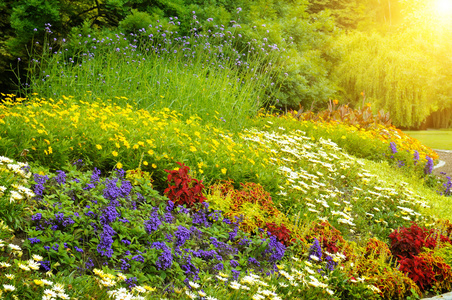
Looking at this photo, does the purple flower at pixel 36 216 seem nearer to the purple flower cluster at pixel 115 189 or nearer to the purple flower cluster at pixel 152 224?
the purple flower cluster at pixel 115 189

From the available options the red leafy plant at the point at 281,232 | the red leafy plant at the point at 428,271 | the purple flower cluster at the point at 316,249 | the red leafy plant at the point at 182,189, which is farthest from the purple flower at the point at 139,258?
the red leafy plant at the point at 428,271

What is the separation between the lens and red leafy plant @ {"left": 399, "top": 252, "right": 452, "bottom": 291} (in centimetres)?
379

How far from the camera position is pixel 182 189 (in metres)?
3.71

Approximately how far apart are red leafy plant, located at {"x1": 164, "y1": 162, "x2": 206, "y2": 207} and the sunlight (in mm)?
24055

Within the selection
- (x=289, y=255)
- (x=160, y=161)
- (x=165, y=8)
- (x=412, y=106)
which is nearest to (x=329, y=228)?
(x=289, y=255)

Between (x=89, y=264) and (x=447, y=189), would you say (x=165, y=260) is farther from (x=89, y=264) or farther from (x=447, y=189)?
(x=447, y=189)

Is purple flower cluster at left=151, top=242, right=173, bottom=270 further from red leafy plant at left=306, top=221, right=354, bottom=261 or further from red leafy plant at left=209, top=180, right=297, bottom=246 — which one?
red leafy plant at left=306, top=221, right=354, bottom=261

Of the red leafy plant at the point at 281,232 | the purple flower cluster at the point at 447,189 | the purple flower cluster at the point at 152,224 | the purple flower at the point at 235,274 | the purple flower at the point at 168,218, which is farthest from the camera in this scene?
the purple flower cluster at the point at 447,189

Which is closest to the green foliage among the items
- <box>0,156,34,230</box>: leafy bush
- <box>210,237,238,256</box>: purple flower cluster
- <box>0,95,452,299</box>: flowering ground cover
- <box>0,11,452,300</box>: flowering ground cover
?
<box>0,11,452,300</box>: flowering ground cover

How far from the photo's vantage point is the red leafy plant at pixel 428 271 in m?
3.79

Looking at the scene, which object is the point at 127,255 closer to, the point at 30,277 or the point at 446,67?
the point at 30,277

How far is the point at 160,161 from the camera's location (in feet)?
13.6

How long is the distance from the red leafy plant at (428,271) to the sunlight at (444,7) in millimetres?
23073

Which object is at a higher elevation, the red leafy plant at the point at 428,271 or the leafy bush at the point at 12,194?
the leafy bush at the point at 12,194
